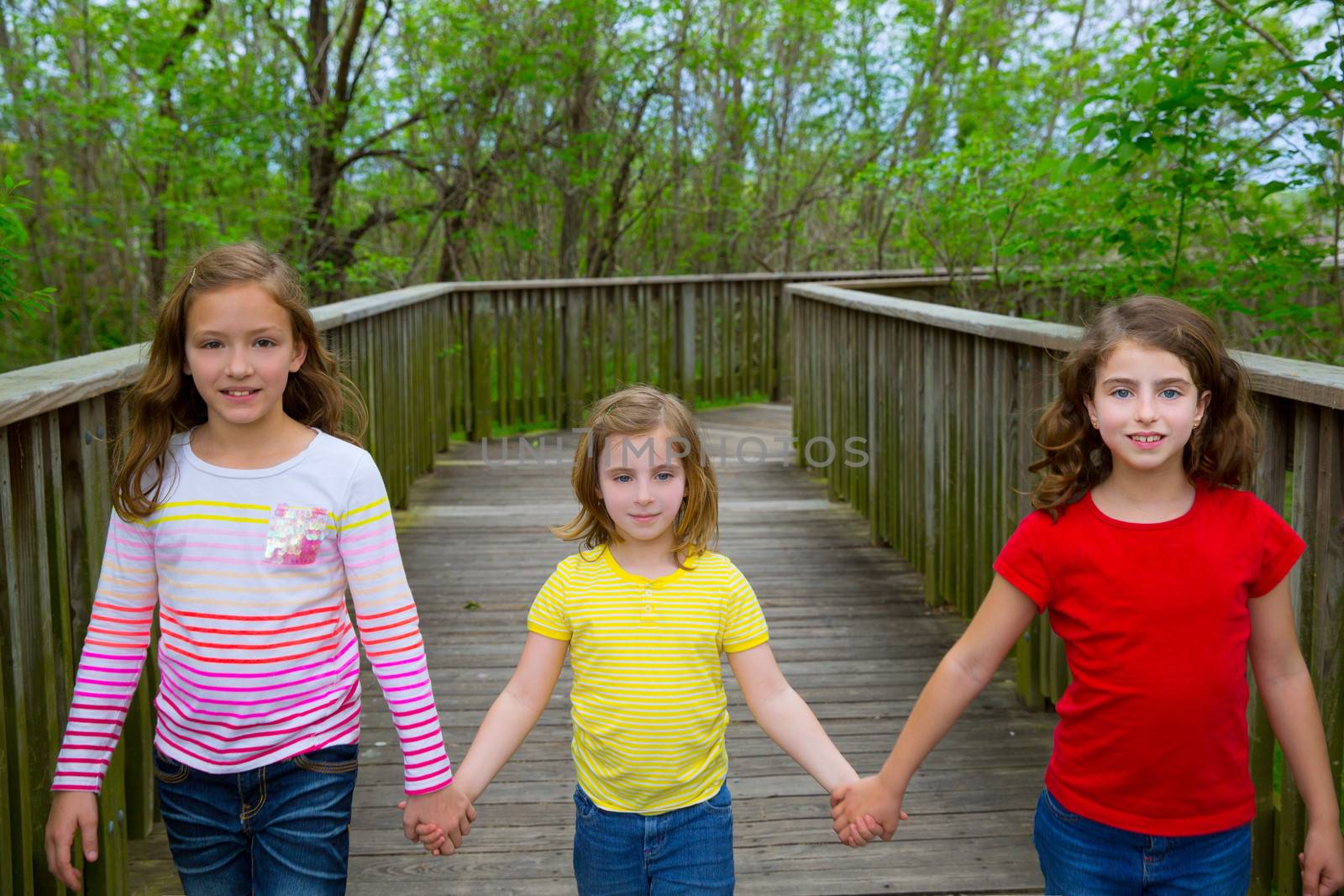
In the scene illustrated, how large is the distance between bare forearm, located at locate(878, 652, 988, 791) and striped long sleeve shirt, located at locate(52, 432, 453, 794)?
2.25ft

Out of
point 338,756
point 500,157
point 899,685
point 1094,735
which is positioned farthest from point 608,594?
point 500,157

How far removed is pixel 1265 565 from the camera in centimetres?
192

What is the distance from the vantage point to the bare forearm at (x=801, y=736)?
6.77 feet

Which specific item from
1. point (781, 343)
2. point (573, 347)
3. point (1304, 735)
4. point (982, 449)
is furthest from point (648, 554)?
point (781, 343)

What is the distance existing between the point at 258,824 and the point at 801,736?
2.65ft

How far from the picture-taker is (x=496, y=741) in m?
2.05

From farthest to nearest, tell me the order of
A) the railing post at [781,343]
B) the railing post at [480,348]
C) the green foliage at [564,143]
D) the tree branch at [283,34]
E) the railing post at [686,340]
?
the railing post at [781,343] < the tree branch at [283,34] < the railing post at [686,340] < the railing post at [480,348] < the green foliage at [564,143]

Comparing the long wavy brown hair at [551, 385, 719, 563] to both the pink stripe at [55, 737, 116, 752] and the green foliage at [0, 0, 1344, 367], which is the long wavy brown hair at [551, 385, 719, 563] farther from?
the green foliage at [0, 0, 1344, 367]

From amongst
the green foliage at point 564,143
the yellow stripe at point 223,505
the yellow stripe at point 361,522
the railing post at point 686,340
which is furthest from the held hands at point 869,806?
the railing post at point 686,340

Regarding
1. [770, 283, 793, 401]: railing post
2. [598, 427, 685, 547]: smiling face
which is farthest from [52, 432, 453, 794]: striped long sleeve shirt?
[770, 283, 793, 401]: railing post

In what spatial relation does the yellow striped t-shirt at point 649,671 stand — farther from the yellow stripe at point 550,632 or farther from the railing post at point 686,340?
the railing post at point 686,340

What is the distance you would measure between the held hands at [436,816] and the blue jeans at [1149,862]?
2.90ft

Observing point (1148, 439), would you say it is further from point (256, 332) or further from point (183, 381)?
point (183, 381)

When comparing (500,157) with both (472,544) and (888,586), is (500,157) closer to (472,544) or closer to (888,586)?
(472,544)
